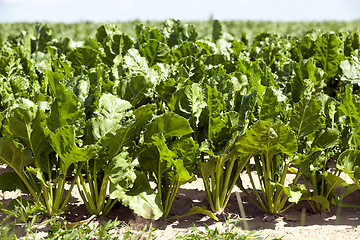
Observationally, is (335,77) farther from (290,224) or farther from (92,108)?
(92,108)

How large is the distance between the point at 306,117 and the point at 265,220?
760 millimetres

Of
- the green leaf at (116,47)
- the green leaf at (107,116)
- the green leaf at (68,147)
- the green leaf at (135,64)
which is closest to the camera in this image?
the green leaf at (68,147)

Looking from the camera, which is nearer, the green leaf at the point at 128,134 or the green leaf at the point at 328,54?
the green leaf at the point at 128,134

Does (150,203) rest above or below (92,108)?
below

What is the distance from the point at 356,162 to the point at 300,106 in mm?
524

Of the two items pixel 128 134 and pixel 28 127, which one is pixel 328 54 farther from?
pixel 28 127

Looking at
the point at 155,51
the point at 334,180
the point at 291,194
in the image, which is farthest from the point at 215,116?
the point at 155,51

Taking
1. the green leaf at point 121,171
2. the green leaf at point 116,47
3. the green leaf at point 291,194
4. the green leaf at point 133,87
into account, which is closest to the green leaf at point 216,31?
the green leaf at point 116,47

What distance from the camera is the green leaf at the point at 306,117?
282 centimetres

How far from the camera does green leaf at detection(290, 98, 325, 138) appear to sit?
9.24ft

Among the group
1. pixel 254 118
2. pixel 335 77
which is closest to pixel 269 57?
pixel 335 77

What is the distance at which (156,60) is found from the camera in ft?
14.5

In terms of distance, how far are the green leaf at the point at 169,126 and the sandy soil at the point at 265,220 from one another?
0.60 m

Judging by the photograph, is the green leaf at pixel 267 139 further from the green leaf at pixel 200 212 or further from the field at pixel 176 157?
the green leaf at pixel 200 212
